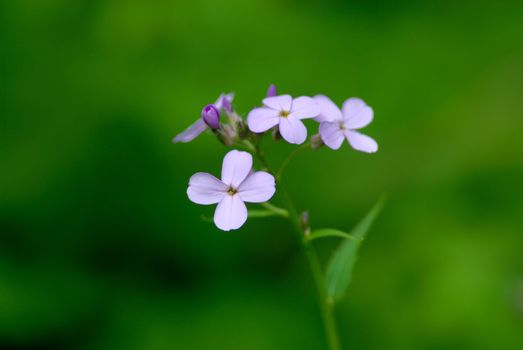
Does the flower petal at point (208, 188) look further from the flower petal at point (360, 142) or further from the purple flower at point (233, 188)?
the flower petal at point (360, 142)

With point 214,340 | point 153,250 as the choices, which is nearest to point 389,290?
point 214,340

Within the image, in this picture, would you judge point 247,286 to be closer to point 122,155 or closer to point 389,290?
point 389,290

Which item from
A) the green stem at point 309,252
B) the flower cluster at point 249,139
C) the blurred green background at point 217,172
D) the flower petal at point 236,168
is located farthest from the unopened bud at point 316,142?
the blurred green background at point 217,172

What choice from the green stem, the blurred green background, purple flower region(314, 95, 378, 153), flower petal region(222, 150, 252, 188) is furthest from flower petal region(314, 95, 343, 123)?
the blurred green background

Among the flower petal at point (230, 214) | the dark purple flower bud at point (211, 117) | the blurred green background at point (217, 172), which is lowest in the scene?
the flower petal at point (230, 214)

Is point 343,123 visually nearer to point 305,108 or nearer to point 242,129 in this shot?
point 305,108

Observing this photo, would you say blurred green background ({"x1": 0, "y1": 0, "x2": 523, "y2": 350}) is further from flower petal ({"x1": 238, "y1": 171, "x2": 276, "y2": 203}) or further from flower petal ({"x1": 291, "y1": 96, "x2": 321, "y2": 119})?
flower petal ({"x1": 291, "y1": 96, "x2": 321, "y2": 119})
